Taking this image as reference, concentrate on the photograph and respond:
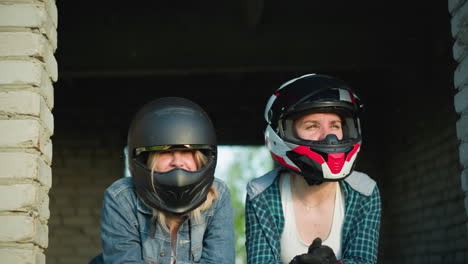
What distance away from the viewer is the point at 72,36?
5.25 meters

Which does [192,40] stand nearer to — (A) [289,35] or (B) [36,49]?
(A) [289,35]

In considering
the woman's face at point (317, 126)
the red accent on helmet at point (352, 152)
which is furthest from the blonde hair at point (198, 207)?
the red accent on helmet at point (352, 152)

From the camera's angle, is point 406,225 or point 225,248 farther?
point 406,225

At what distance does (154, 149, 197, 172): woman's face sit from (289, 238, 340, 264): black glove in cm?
57

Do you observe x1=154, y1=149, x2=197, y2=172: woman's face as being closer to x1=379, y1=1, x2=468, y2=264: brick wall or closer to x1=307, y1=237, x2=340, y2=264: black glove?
x1=307, y1=237, x2=340, y2=264: black glove

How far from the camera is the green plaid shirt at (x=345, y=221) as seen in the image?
2547 mm

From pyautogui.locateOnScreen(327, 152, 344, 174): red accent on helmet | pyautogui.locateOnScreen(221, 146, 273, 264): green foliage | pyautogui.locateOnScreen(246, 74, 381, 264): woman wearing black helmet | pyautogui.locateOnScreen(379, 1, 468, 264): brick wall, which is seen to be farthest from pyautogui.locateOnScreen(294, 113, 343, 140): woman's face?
pyautogui.locateOnScreen(221, 146, 273, 264): green foliage

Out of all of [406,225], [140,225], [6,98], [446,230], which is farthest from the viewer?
[406,225]

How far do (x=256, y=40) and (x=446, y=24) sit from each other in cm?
169

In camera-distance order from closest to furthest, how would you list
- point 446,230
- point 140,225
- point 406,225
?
1. point 140,225
2. point 446,230
3. point 406,225

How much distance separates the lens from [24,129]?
2254 millimetres

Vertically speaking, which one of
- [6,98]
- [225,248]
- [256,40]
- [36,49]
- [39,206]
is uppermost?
[256,40]

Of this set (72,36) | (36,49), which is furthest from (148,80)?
(36,49)

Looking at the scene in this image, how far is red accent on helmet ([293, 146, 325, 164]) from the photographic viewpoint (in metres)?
2.51
